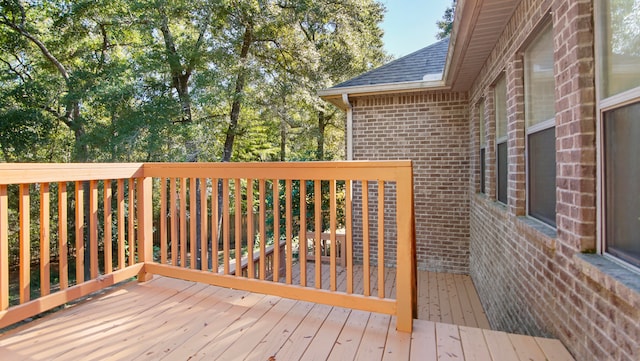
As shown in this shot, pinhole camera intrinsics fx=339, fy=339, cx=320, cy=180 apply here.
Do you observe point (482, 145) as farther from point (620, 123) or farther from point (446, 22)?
point (446, 22)

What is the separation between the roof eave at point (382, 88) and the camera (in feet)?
17.4

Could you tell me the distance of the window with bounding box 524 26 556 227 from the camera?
2355mm

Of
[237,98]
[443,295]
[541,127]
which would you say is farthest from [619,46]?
[237,98]

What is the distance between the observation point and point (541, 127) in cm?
253

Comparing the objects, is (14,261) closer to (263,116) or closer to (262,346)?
(263,116)

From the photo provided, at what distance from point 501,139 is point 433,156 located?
1972 millimetres

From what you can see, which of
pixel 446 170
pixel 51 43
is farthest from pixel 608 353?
pixel 51 43

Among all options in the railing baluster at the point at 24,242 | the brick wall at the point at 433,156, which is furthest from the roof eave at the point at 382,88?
the railing baluster at the point at 24,242

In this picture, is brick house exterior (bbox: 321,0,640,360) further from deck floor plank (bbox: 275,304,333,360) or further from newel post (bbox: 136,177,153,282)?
newel post (bbox: 136,177,153,282)

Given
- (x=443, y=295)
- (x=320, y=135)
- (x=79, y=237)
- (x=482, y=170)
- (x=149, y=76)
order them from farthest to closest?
(x=320, y=135)
(x=149, y=76)
(x=482, y=170)
(x=443, y=295)
(x=79, y=237)

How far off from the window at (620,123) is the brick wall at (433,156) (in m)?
4.15

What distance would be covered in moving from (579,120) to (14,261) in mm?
13625

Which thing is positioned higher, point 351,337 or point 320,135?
point 320,135

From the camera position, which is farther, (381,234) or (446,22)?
(446,22)
